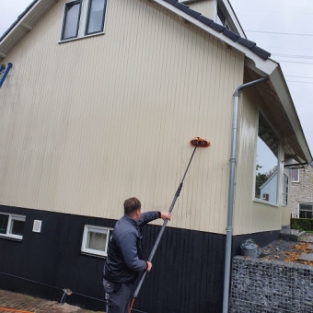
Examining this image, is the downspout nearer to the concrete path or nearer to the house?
the house

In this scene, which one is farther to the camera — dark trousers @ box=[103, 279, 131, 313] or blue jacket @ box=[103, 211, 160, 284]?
dark trousers @ box=[103, 279, 131, 313]

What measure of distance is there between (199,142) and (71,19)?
176 inches

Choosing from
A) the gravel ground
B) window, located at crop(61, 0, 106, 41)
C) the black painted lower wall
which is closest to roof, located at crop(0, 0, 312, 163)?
window, located at crop(61, 0, 106, 41)

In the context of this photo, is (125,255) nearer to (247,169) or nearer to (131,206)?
(131,206)

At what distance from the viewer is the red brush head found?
190 inches

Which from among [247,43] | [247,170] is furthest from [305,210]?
[247,43]

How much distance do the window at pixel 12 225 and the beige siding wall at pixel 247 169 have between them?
175 inches

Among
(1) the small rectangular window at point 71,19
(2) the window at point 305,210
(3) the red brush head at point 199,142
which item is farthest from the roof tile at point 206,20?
(2) the window at point 305,210

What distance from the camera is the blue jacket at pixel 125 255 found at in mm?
3211

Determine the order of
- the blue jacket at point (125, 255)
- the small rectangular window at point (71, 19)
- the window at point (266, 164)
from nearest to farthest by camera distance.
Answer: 1. the blue jacket at point (125, 255)
2. the window at point (266, 164)
3. the small rectangular window at point (71, 19)

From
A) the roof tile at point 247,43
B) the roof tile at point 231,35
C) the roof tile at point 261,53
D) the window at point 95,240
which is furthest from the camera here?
the window at point 95,240

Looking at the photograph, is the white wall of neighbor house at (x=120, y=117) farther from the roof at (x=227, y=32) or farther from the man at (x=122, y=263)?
the man at (x=122, y=263)

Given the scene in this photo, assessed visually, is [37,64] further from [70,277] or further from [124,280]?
[124,280]

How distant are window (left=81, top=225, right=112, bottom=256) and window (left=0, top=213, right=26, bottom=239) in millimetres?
1679
